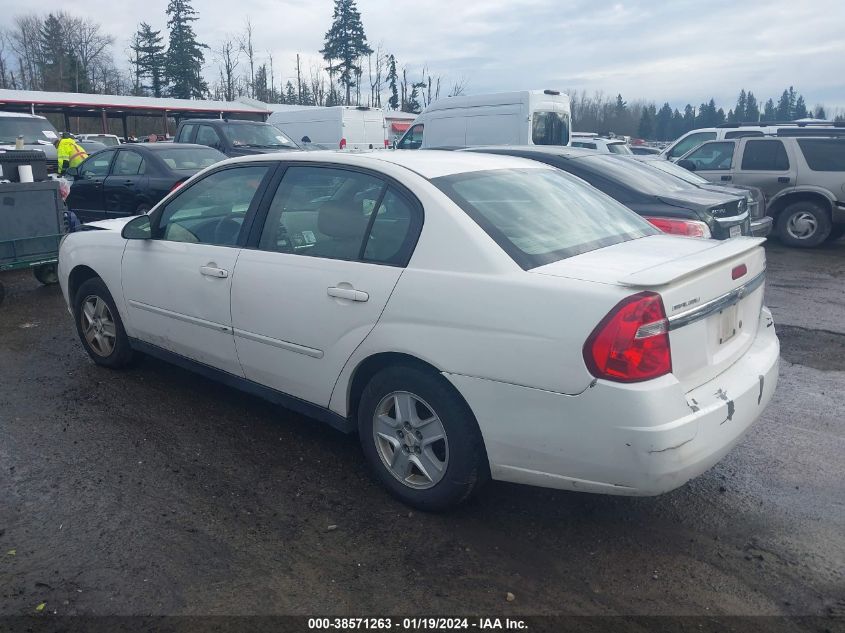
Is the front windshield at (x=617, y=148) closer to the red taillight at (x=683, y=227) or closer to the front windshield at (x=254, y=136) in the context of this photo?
the front windshield at (x=254, y=136)

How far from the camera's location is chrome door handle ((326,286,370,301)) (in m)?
3.48

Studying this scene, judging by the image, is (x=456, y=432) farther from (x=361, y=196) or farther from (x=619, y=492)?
(x=361, y=196)

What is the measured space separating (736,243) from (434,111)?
13.4m

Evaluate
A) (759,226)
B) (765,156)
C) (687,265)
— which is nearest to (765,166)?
(765,156)

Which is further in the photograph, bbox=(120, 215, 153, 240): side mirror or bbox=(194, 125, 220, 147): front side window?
bbox=(194, 125, 220, 147): front side window

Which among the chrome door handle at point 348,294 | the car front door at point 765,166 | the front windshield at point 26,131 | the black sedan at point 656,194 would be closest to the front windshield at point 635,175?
the black sedan at point 656,194

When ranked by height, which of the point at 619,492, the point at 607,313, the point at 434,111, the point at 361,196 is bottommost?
the point at 619,492

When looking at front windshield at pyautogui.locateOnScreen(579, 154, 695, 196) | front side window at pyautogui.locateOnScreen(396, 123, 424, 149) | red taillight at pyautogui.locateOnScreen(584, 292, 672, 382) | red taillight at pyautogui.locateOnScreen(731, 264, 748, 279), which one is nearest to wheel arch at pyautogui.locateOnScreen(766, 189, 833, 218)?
front windshield at pyautogui.locateOnScreen(579, 154, 695, 196)

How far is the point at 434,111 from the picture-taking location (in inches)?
638

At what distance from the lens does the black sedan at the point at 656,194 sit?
Answer: 728 cm

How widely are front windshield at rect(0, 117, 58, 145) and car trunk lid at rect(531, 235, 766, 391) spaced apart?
18.3 meters

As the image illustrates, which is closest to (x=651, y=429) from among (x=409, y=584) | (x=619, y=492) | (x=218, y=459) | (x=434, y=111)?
(x=619, y=492)

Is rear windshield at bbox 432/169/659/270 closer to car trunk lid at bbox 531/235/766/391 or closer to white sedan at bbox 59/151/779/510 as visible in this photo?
white sedan at bbox 59/151/779/510

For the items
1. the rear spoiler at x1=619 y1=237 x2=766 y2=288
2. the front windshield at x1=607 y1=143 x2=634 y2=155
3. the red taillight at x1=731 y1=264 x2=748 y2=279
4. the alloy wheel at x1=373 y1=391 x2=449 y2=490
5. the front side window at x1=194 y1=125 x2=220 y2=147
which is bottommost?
the alloy wheel at x1=373 y1=391 x2=449 y2=490
